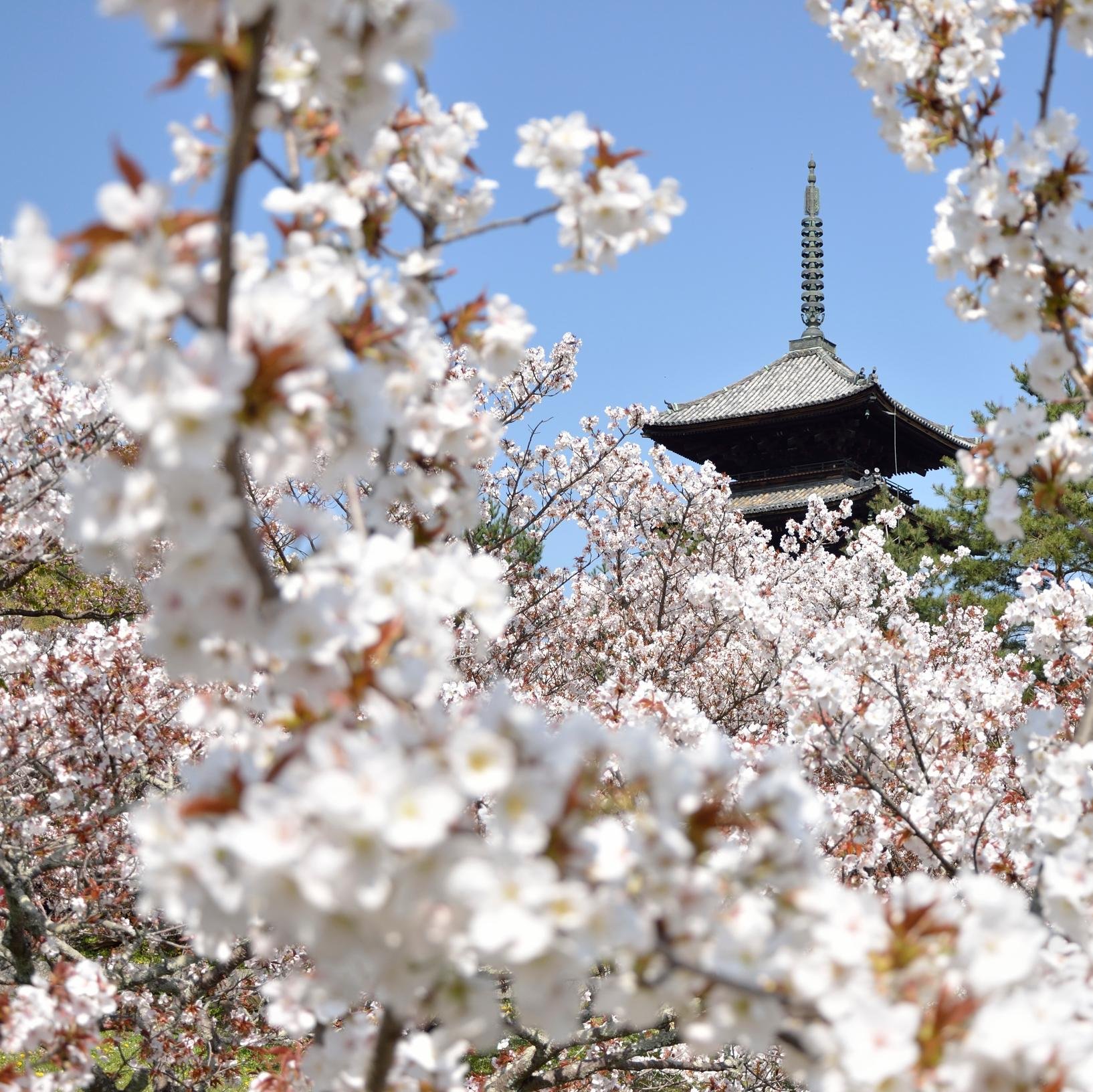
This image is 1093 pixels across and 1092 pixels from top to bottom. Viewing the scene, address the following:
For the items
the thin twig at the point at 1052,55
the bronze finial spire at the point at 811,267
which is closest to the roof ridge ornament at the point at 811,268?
the bronze finial spire at the point at 811,267

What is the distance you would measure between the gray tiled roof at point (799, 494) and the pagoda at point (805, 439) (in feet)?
0.08

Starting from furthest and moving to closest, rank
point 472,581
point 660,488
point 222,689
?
1. point 660,488
2. point 222,689
3. point 472,581

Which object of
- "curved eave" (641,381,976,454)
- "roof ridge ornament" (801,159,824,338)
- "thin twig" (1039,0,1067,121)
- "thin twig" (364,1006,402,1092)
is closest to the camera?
"thin twig" (364,1006,402,1092)

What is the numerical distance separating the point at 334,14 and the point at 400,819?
103 cm

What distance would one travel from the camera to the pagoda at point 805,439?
21.4m

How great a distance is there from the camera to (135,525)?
4.05 feet

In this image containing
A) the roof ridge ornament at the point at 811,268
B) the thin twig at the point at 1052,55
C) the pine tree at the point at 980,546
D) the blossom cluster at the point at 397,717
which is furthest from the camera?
the roof ridge ornament at the point at 811,268

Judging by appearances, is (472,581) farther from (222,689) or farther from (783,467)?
(783,467)

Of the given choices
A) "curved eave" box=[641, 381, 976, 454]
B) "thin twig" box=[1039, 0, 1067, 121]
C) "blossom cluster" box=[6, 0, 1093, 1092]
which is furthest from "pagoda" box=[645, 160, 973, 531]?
"blossom cluster" box=[6, 0, 1093, 1092]

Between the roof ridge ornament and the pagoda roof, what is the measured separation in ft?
3.29

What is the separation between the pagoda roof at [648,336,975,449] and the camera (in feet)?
71.2

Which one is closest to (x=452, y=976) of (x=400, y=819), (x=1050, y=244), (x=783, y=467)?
(x=400, y=819)

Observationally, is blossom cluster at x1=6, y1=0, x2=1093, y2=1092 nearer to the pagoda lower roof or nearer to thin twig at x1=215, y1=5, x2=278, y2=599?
thin twig at x1=215, y1=5, x2=278, y2=599

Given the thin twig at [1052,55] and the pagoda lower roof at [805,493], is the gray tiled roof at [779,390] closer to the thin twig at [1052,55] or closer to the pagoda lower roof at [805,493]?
the pagoda lower roof at [805,493]
